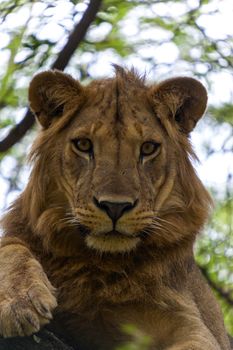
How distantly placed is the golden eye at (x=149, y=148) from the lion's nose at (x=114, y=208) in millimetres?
547

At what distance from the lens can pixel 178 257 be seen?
6984 millimetres

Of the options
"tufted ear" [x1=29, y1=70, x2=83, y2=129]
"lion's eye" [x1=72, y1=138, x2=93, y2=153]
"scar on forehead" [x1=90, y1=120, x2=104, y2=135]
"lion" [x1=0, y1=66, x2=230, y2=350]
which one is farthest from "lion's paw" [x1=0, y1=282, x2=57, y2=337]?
"tufted ear" [x1=29, y1=70, x2=83, y2=129]

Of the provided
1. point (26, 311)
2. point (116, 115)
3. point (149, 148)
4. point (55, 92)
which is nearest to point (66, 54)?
point (55, 92)

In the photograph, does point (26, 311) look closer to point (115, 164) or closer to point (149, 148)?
point (115, 164)

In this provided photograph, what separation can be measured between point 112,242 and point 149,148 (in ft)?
2.24

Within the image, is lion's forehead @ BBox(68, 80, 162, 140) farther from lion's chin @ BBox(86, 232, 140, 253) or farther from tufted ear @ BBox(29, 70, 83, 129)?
lion's chin @ BBox(86, 232, 140, 253)

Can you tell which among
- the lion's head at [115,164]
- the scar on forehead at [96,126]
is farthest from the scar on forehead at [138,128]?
the scar on forehead at [96,126]

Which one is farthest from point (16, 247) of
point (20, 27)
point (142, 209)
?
point (20, 27)

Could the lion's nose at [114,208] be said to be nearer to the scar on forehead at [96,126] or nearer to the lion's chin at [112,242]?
the lion's chin at [112,242]

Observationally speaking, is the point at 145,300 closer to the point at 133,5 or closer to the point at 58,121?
the point at 58,121

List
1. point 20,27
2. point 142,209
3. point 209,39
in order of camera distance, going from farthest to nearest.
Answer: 1. point 209,39
2. point 20,27
3. point 142,209

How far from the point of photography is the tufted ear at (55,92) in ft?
23.1

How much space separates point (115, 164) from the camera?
21.5 ft

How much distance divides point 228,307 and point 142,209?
9.06ft
